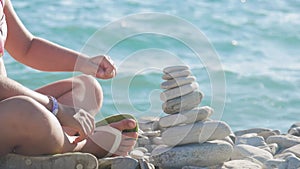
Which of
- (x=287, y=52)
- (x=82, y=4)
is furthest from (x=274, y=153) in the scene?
(x=82, y=4)

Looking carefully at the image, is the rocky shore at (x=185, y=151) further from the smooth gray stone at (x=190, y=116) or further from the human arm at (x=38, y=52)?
the human arm at (x=38, y=52)

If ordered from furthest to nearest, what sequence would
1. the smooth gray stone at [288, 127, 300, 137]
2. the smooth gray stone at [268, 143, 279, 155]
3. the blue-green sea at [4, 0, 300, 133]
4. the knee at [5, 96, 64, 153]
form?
1. the blue-green sea at [4, 0, 300, 133]
2. the smooth gray stone at [288, 127, 300, 137]
3. the smooth gray stone at [268, 143, 279, 155]
4. the knee at [5, 96, 64, 153]

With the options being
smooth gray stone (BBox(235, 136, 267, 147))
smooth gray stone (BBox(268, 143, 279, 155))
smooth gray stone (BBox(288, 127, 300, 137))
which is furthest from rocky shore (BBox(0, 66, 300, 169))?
smooth gray stone (BBox(288, 127, 300, 137))

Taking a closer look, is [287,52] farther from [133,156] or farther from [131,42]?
[133,156]

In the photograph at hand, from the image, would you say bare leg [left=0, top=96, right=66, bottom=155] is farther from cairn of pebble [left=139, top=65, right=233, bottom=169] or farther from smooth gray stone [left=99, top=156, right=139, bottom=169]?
cairn of pebble [left=139, top=65, right=233, bottom=169]

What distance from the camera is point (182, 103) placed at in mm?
3100

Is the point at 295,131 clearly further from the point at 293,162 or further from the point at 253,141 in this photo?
the point at 293,162

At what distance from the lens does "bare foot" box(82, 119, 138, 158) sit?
2.77 metres

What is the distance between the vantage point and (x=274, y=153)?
3545 mm

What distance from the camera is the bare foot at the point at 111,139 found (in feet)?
9.09

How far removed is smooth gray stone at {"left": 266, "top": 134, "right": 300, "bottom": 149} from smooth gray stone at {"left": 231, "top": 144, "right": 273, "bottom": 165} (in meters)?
0.30

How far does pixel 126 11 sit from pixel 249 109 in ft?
10.6

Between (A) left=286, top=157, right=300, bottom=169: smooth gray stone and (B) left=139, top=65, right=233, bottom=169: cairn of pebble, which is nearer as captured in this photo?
(B) left=139, top=65, right=233, bottom=169: cairn of pebble

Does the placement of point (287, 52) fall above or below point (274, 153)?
below
